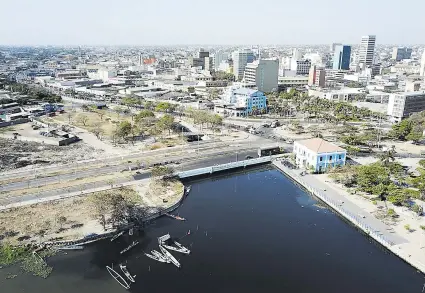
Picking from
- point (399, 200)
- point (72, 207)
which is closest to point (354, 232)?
point (399, 200)

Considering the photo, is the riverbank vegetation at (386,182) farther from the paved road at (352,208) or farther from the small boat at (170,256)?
the small boat at (170,256)

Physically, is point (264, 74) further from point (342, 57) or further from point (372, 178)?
point (372, 178)

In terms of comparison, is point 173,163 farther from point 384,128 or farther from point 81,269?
point 384,128

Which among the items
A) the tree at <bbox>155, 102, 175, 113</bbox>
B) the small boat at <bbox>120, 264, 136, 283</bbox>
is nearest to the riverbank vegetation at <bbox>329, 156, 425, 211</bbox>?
A: the small boat at <bbox>120, 264, 136, 283</bbox>

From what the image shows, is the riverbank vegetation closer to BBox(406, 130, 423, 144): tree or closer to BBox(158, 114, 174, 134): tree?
BBox(406, 130, 423, 144): tree

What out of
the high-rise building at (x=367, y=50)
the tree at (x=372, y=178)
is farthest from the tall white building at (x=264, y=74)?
the tree at (x=372, y=178)

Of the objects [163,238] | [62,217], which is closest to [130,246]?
[163,238]
